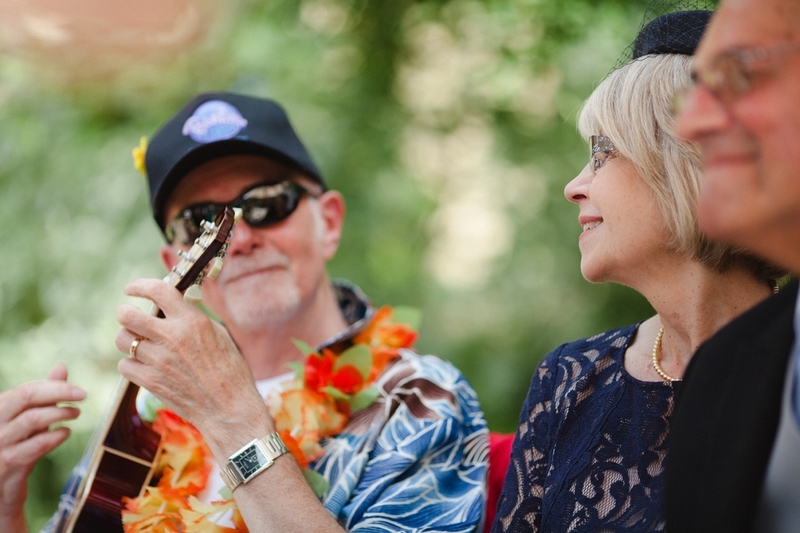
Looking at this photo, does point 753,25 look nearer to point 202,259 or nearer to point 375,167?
point 202,259

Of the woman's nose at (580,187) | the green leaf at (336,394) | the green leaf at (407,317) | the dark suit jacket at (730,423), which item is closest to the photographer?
the dark suit jacket at (730,423)

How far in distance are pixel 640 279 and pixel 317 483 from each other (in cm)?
88

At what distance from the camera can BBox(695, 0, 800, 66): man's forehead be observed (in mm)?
908

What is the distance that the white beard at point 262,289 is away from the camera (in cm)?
214

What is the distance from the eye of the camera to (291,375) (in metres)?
2.25

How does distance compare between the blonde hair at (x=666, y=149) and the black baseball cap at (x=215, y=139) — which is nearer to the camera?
the blonde hair at (x=666, y=149)

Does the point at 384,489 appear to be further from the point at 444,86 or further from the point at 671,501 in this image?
the point at 444,86

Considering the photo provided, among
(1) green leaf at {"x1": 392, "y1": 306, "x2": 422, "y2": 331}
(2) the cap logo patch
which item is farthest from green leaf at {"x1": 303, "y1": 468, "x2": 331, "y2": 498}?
(2) the cap logo patch

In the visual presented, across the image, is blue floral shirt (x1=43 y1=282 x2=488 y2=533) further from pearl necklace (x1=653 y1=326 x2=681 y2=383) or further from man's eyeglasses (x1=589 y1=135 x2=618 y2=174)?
man's eyeglasses (x1=589 y1=135 x2=618 y2=174)

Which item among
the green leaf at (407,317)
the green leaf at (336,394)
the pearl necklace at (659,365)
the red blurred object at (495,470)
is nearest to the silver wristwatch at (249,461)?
the green leaf at (336,394)

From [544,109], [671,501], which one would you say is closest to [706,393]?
[671,501]

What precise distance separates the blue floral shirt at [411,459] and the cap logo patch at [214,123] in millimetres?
786

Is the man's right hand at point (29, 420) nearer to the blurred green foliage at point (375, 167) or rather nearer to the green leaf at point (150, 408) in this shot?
the green leaf at point (150, 408)

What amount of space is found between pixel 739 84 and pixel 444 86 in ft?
9.02
